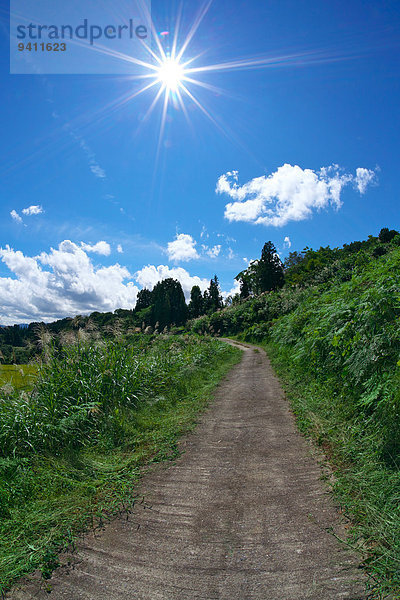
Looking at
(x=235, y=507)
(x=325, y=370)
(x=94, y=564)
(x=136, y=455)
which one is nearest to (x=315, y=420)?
(x=325, y=370)

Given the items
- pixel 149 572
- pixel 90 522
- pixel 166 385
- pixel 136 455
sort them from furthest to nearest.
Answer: pixel 166 385 → pixel 136 455 → pixel 90 522 → pixel 149 572

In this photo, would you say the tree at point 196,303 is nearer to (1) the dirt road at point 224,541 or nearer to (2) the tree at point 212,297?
(2) the tree at point 212,297

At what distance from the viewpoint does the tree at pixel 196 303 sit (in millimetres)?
60156

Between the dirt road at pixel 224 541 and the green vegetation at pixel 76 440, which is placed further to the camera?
the green vegetation at pixel 76 440

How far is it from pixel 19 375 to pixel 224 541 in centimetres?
471

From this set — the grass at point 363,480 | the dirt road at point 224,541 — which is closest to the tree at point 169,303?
the grass at point 363,480

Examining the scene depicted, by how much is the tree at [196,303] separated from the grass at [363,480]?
54055 millimetres

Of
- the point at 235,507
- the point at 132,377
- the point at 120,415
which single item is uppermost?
the point at 132,377

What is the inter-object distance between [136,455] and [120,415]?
44.8 inches

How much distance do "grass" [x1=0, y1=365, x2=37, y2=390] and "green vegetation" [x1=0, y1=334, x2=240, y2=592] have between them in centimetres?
24

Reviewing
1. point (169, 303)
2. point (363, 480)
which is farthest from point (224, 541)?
point (169, 303)

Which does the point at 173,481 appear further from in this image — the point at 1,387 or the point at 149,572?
the point at 1,387

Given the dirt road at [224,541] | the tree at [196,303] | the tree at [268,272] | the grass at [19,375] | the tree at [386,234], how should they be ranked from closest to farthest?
1. the dirt road at [224,541]
2. the grass at [19,375]
3. the tree at [386,234]
4. the tree at [268,272]
5. the tree at [196,303]

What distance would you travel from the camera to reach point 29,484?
3.52 m
